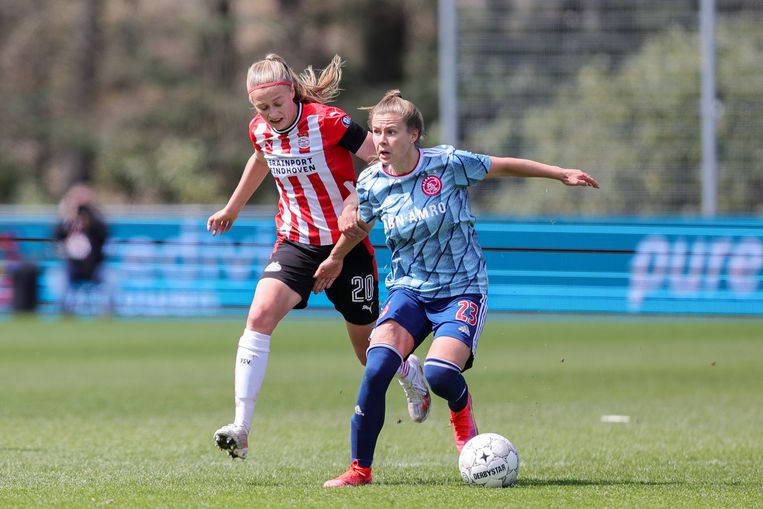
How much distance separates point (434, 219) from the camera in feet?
21.9

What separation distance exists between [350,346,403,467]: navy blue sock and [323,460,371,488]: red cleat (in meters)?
0.04

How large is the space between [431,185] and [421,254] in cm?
35

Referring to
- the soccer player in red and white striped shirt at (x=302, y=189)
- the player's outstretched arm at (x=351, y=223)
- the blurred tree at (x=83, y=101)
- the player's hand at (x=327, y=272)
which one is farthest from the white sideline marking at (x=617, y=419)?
the blurred tree at (x=83, y=101)

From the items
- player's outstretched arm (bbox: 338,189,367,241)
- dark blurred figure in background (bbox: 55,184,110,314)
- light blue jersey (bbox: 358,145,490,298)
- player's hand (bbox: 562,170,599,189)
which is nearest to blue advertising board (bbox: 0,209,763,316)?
dark blurred figure in background (bbox: 55,184,110,314)

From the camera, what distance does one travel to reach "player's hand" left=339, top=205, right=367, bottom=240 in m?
6.93

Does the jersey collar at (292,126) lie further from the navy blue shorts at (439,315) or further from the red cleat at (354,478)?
the red cleat at (354,478)

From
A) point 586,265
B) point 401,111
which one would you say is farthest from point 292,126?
point 586,265

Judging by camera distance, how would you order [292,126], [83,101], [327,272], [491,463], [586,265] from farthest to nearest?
[83,101] < [586,265] < [292,126] < [327,272] < [491,463]

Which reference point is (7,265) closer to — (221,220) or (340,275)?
(221,220)

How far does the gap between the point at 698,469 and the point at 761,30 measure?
1276cm

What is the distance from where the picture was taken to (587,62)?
19078mm

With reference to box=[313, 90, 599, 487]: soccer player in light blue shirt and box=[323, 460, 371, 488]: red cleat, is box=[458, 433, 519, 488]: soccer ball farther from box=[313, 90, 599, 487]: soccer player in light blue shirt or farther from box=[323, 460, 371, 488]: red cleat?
box=[323, 460, 371, 488]: red cleat

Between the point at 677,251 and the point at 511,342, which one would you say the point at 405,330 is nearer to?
the point at 511,342

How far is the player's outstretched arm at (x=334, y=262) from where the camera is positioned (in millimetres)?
6996
